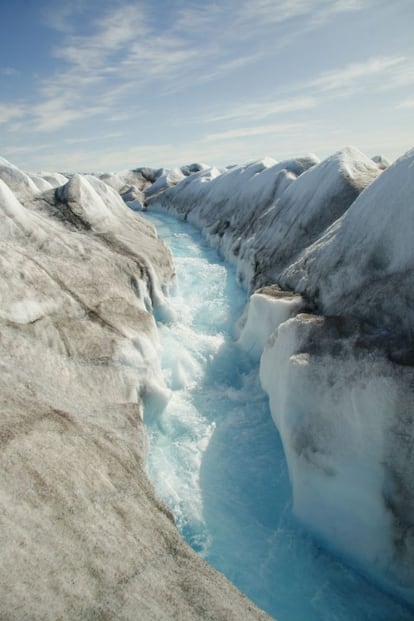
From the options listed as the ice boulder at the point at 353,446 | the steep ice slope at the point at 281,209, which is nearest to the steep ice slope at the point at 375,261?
the ice boulder at the point at 353,446

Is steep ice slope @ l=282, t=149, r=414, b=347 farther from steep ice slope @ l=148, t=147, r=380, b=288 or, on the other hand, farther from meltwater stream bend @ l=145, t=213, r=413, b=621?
steep ice slope @ l=148, t=147, r=380, b=288

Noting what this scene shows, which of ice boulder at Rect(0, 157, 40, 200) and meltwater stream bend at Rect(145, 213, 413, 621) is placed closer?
meltwater stream bend at Rect(145, 213, 413, 621)

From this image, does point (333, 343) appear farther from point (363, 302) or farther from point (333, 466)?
point (333, 466)

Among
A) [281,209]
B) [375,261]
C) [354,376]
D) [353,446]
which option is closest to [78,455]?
[353,446]

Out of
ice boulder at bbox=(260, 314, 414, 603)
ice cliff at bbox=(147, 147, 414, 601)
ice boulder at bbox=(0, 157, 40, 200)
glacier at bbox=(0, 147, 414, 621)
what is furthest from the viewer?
ice boulder at bbox=(0, 157, 40, 200)

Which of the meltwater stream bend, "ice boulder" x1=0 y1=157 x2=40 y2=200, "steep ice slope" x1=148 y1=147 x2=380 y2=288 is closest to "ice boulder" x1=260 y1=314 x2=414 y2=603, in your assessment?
the meltwater stream bend

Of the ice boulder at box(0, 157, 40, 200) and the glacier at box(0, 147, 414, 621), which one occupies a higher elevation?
the ice boulder at box(0, 157, 40, 200)

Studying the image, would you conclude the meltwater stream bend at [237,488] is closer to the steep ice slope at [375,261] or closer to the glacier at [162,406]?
the glacier at [162,406]

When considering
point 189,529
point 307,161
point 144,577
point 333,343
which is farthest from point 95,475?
point 307,161
